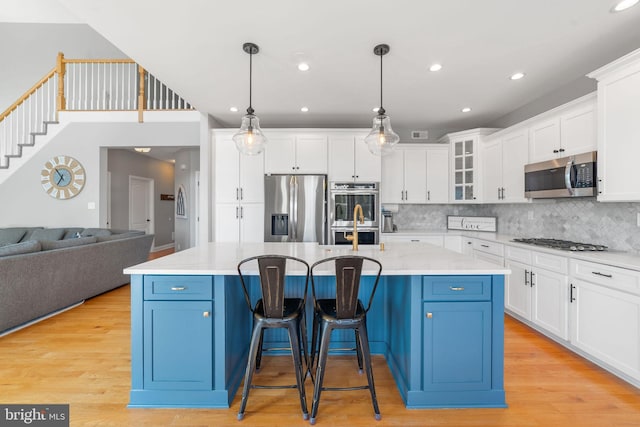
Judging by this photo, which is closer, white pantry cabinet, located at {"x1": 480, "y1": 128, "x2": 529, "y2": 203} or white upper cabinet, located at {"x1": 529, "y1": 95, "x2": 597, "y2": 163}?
white upper cabinet, located at {"x1": 529, "y1": 95, "x2": 597, "y2": 163}

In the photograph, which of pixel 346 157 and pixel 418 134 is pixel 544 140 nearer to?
pixel 418 134

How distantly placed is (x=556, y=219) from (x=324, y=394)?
318 cm

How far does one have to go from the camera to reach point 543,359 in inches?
93.1

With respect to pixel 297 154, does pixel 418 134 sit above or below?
above

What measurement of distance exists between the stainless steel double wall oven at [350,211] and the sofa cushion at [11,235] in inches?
211

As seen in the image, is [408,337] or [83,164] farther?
[83,164]

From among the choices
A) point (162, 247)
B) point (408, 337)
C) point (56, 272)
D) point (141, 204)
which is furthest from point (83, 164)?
point (408, 337)

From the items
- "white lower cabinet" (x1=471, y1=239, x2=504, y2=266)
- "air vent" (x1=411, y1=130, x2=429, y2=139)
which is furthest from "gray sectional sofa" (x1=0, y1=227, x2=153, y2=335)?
"white lower cabinet" (x1=471, y1=239, x2=504, y2=266)

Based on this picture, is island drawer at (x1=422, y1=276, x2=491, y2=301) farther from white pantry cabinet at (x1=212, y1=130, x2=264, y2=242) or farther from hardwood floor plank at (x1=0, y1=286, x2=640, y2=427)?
white pantry cabinet at (x1=212, y1=130, x2=264, y2=242)

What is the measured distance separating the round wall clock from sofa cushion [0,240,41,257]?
116 inches

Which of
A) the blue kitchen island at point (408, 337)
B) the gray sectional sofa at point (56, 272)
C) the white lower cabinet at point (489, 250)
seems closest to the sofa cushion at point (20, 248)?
the gray sectional sofa at point (56, 272)

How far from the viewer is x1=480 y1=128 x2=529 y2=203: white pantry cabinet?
3.45m

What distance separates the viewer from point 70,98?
557cm

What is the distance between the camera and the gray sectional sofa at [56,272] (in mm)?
2707
